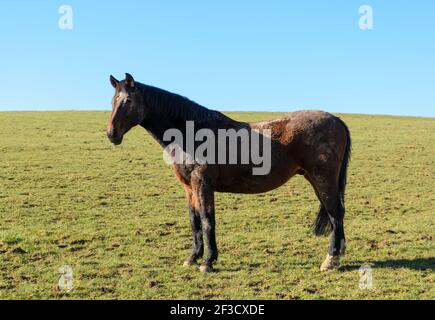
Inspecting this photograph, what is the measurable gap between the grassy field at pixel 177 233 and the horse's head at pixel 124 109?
8.02 feet

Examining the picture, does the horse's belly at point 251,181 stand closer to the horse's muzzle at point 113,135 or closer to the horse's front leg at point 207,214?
the horse's front leg at point 207,214

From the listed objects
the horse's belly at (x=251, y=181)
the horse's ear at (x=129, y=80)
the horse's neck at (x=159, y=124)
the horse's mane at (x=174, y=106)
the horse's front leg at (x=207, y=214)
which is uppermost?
the horse's ear at (x=129, y=80)

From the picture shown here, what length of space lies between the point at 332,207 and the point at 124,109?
400 cm

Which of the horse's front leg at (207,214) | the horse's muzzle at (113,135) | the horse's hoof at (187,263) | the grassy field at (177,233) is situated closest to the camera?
the grassy field at (177,233)

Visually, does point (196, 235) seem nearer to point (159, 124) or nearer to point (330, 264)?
point (159, 124)

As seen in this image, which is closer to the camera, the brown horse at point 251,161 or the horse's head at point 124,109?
the horse's head at point 124,109

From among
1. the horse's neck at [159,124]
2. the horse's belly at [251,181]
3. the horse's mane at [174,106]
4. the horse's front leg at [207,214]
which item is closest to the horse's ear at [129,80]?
the horse's mane at [174,106]

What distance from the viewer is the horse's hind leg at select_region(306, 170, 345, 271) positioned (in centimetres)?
802

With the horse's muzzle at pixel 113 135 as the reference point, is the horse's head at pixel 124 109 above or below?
above

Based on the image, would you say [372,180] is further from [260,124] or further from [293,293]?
[293,293]

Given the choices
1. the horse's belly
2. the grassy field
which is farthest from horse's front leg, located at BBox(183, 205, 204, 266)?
the horse's belly

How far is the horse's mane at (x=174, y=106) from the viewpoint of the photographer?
7996 mm
